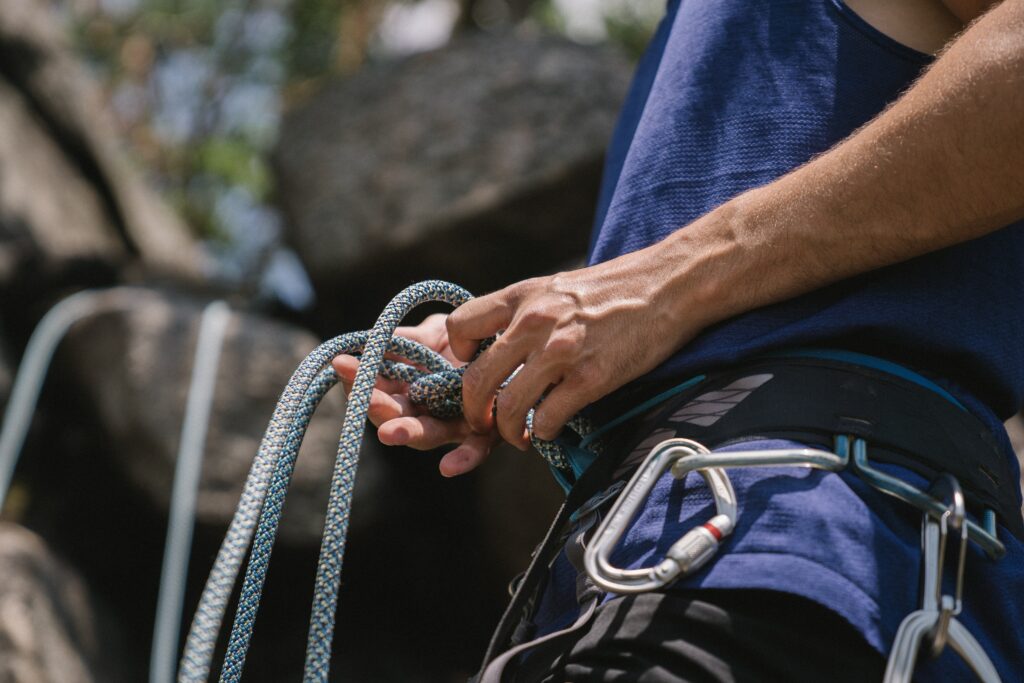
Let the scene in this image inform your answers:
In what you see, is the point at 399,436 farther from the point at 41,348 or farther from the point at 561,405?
the point at 41,348

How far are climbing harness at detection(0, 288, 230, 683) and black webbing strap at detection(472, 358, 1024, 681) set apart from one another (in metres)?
1.91

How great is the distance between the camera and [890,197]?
0.76 m

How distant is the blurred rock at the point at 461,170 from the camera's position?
3.57m

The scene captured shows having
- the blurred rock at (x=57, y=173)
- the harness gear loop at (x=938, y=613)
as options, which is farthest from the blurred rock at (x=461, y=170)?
the harness gear loop at (x=938, y=613)

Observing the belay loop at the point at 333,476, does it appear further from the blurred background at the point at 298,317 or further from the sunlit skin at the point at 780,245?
the blurred background at the point at 298,317

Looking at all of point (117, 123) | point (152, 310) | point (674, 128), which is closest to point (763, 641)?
point (674, 128)

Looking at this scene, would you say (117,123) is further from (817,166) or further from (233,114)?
(817,166)

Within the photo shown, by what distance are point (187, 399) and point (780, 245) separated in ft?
8.88

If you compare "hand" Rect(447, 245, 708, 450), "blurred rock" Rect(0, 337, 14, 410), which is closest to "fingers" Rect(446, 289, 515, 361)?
"hand" Rect(447, 245, 708, 450)

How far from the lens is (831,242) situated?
0.79m

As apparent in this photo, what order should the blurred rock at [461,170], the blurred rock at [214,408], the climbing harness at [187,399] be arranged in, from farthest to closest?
the blurred rock at [461,170] < the blurred rock at [214,408] < the climbing harness at [187,399]

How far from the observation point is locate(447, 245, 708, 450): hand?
0.83m

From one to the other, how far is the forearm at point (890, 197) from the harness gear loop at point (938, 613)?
7.8 inches

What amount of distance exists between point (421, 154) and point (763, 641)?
324cm
